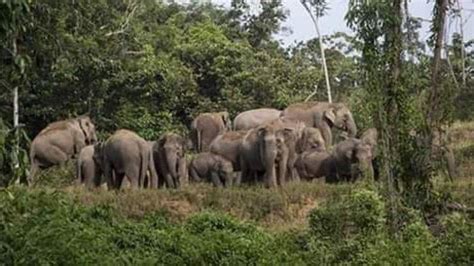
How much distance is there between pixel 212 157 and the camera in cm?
2003

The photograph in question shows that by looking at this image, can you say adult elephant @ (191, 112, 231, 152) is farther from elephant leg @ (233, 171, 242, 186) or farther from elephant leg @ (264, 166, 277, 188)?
elephant leg @ (264, 166, 277, 188)

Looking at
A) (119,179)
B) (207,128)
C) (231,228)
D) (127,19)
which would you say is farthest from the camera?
(127,19)

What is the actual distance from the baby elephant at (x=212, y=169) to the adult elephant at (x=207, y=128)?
10.1 ft

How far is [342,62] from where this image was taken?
4050cm

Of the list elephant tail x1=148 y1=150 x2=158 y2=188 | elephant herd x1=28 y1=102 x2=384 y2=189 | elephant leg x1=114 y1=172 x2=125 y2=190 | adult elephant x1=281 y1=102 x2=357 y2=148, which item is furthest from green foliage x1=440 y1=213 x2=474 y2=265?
adult elephant x1=281 y1=102 x2=357 y2=148

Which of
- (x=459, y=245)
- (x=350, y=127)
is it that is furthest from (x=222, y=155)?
(x=459, y=245)

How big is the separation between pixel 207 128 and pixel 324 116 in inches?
111

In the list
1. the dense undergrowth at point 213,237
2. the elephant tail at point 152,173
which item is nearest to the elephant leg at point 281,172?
the elephant tail at point 152,173

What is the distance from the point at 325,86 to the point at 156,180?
59.1 ft

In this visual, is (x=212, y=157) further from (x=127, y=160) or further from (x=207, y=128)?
(x=207, y=128)

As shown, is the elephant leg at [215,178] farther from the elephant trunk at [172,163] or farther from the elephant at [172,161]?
the elephant trunk at [172,163]

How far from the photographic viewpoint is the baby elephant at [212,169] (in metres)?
19.7

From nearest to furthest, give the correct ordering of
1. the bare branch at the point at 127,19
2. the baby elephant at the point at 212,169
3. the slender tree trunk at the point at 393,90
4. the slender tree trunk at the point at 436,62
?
1. the slender tree trunk at the point at 393,90
2. the slender tree trunk at the point at 436,62
3. the baby elephant at the point at 212,169
4. the bare branch at the point at 127,19

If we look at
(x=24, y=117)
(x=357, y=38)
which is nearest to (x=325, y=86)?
(x=24, y=117)
